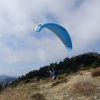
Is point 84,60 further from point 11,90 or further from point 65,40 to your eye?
point 11,90

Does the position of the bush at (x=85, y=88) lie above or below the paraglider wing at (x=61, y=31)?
below

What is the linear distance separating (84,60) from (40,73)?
11.5 metres

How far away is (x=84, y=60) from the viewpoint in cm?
3928

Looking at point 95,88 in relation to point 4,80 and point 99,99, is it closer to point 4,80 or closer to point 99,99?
point 99,99

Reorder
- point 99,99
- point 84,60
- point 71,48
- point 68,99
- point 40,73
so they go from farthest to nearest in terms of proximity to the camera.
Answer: point 84,60, point 40,73, point 71,48, point 68,99, point 99,99

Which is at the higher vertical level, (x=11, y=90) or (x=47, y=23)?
(x=47, y=23)

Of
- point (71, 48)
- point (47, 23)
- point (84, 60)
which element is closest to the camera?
point (47, 23)

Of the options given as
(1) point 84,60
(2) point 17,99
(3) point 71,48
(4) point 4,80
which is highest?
(1) point 84,60

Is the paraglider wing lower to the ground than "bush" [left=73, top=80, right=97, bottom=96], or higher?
higher

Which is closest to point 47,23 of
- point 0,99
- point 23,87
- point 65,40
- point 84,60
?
point 65,40

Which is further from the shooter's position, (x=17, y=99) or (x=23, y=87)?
(x=23, y=87)

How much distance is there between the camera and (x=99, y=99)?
7.29 metres

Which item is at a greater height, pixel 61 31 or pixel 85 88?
pixel 61 31

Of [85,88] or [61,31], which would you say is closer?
[85,88]
